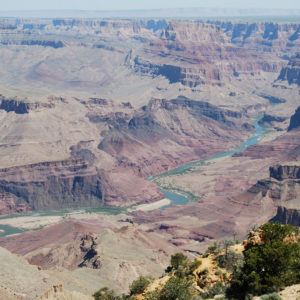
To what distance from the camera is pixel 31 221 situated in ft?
436

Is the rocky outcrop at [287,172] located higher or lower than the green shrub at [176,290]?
lower

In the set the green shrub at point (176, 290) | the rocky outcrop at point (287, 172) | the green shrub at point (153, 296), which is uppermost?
the green shrub at point (176, 290)

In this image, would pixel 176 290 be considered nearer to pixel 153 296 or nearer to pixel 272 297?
pixel 153 296

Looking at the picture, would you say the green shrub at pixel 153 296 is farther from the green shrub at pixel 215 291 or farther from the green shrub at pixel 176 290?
the green shrub at pixel 215 291

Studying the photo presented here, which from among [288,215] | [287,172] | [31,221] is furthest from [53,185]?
[288,215]

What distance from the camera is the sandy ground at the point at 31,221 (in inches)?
5089

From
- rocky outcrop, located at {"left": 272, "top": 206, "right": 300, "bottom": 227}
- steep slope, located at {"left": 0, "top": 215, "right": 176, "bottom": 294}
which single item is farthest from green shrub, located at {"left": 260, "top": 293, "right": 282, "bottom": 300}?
rocky outcrop, located at {"left": 272, "top": 206, "right": 300, "bottom": 227}

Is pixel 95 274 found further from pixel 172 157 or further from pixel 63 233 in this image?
pixel 172 157

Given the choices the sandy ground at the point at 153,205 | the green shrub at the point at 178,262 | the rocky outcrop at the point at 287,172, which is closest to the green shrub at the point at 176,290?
the green shrub at the point at 178,262

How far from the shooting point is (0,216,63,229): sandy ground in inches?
5089

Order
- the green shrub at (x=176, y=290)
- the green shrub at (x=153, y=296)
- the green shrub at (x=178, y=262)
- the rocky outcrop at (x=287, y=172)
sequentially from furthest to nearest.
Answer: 1. the rocky outcrop at (x=287, y=172)
2. the green shrub at (x=178, y=262)
3. the green shrub at (x=153, y=296)
4. the green shrub at (x=176, y=290)

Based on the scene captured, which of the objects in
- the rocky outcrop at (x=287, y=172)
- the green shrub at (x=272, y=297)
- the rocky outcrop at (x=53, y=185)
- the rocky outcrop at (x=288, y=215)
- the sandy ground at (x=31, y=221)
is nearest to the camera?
the green shrub at (x=272, y=297)

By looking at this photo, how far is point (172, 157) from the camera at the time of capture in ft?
643

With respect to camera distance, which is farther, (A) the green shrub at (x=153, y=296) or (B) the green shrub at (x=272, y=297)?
(A) the green shrub at (x=153, y=296)
